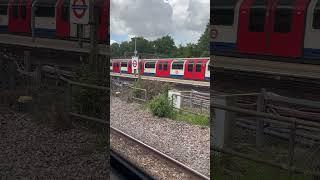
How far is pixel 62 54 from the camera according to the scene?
273cm

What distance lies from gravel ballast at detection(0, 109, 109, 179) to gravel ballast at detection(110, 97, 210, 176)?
337 mm

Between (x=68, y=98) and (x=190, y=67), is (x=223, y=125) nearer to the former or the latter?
(x=190, y=67)

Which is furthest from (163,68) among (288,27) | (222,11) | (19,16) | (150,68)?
(19,16)

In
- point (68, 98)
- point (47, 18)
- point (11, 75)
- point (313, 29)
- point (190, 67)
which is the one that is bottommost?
point (68, 98)

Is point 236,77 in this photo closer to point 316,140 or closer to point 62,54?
point 316,140

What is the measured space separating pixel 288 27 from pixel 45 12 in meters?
1.59

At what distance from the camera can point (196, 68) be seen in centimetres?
205

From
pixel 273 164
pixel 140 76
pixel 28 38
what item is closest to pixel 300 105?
pixel 273 164

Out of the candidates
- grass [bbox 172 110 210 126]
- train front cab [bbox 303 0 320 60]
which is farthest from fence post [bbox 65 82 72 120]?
train front cab [bbox 303 0 320 60]

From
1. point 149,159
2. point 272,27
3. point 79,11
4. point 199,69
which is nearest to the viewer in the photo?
point 272,27

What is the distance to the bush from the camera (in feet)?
7.13

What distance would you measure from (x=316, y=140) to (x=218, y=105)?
0.47 metres

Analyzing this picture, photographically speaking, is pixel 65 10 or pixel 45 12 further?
pixel 45 12

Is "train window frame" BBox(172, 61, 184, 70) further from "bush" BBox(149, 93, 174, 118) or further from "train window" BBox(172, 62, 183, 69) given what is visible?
"bush" BBox(149, 93, 174, 118)
